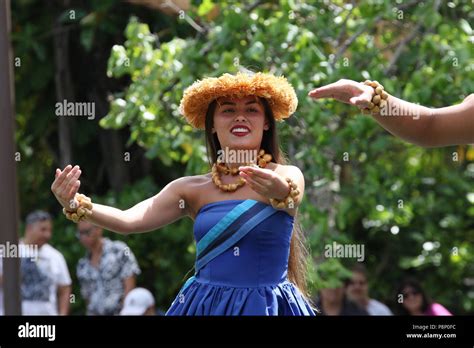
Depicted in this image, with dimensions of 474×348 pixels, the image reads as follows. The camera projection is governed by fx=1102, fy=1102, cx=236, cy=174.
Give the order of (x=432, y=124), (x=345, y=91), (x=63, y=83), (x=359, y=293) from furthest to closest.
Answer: (x=63, y=83), (x=359, y=293), (x=345, y=91), (x=432, y=124)

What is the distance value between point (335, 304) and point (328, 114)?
4.35ft

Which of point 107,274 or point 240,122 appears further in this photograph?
point 107,274

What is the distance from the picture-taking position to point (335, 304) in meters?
7.06

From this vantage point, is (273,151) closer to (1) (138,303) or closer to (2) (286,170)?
(2) (286,170)

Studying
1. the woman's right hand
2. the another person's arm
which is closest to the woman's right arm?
the woman's right hand

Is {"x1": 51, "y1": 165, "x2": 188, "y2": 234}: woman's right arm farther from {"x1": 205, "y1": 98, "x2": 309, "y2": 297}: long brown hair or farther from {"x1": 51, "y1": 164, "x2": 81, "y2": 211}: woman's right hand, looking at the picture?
{"x1": 205, "y1": 98, "x2": 309, "y2": 297}: long brown hair

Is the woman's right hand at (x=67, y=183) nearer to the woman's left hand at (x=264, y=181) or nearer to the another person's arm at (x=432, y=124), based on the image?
the woman's left hand at (x=264, y=181)

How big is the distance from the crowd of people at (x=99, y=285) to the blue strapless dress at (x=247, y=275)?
315 cm

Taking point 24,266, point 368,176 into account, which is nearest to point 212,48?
point 368,176

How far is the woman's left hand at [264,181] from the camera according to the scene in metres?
3.53

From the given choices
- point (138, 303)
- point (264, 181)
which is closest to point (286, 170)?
point (264, 181)

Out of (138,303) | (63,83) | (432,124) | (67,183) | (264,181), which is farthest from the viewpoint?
(63,83)

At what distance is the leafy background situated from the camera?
656 centimetres
